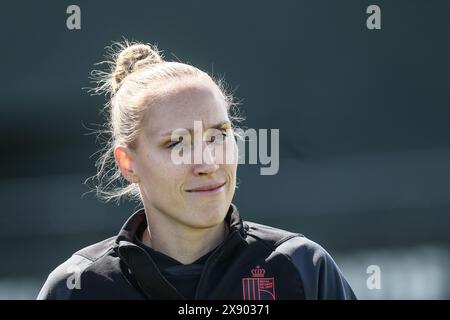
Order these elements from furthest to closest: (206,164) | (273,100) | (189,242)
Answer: (273,100) → (189,242) → (206,164)

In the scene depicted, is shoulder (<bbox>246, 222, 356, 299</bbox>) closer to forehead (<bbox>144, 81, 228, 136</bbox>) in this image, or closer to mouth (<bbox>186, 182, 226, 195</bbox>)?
mouth (<bbox>186, 182, 226, 195</bbox>)

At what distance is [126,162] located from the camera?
90.9 inches

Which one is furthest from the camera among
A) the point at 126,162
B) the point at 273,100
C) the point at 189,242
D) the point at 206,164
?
the point at 273,100

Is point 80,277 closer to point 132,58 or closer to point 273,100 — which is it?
point 132,58

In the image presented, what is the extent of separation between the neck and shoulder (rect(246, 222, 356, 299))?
0.11 metres

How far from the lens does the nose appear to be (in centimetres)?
210

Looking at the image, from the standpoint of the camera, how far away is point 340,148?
5.89 meters

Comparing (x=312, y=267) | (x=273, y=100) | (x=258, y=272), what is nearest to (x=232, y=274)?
(x=258, y=272)

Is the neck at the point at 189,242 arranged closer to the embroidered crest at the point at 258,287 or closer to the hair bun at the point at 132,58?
the embroidered crest at the point at 258,287

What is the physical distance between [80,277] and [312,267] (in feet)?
1.86

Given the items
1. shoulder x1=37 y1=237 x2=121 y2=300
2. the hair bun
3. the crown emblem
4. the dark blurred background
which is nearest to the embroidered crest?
the crown emblem

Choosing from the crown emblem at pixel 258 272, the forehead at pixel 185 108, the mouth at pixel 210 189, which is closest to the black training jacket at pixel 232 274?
the crown emblem at pixel 258 272

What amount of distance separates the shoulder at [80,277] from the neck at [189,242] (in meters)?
0.14
